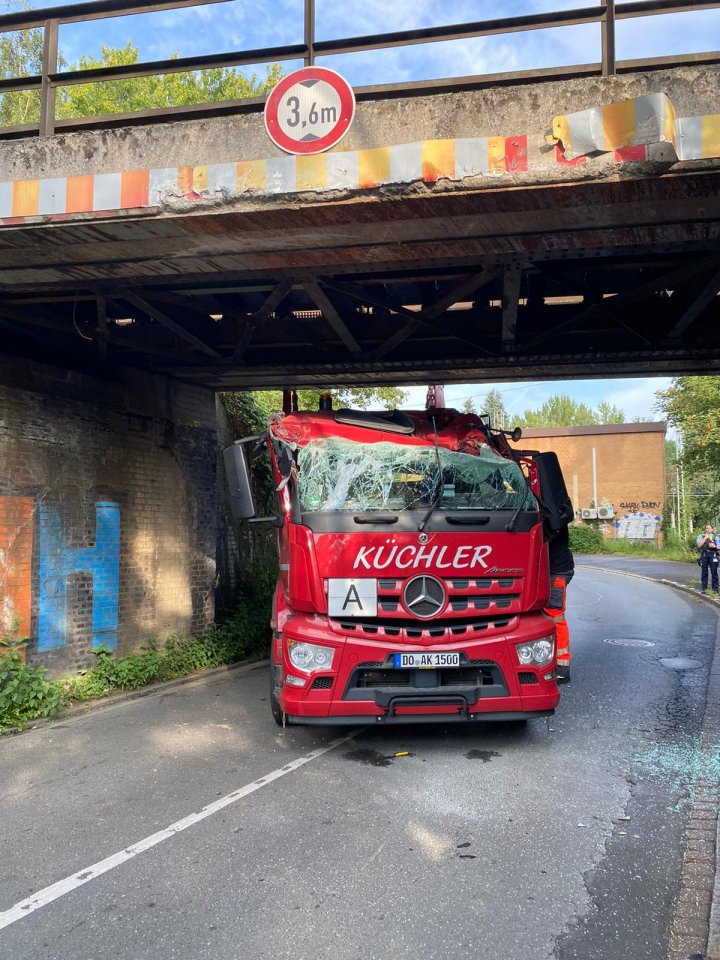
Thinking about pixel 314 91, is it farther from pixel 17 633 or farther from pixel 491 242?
pixel 17 633

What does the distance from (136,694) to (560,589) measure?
16.3 feet

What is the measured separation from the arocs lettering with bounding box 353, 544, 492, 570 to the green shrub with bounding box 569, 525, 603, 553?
36.0 meters

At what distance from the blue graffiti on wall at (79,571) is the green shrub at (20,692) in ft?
1.35

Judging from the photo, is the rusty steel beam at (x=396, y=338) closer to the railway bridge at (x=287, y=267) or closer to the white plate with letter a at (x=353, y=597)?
the railway bridge at (x=287, y=267)

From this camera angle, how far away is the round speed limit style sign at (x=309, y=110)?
182 inches

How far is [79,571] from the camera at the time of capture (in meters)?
8.07

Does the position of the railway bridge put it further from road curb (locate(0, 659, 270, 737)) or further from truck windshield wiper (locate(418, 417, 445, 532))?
truck windshield wiper (locate(418, 417, 445, 532))

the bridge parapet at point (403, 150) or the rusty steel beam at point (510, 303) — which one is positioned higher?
the bridge parapet at point (403, 150)

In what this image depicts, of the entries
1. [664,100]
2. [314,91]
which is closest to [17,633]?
[314,91]

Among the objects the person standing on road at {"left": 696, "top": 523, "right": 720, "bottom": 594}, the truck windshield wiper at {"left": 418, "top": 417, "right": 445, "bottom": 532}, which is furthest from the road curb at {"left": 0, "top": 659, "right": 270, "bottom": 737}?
the person standing on road at {"left": 696, "top": 523, "right": 720, "bottom": 594}

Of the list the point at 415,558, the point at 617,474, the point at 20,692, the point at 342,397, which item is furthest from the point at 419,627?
the point at 617,474

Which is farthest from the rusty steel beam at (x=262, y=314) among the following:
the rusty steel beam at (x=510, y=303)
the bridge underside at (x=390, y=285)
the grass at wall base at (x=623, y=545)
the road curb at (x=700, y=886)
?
the grass at wall base at (x=623, y=545)

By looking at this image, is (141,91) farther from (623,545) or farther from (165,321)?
(623,545)

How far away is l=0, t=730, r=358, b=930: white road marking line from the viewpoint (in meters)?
3.37
